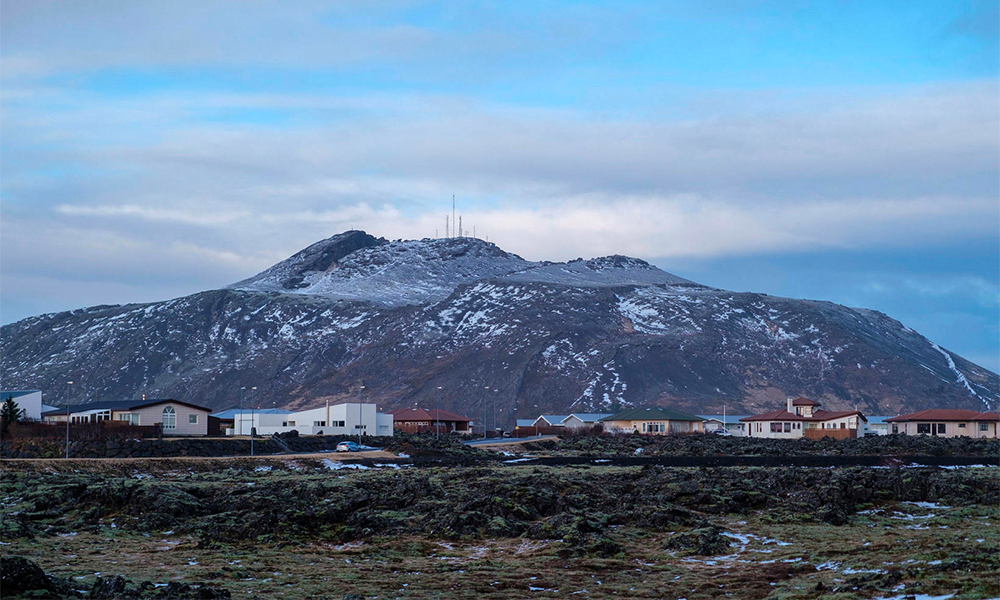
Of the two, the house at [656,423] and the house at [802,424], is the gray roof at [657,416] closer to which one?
the house at [656,423]

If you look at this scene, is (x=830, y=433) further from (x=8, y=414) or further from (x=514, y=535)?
(x=514, y=535)

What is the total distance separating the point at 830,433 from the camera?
5054 inches

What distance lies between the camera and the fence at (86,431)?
267 feet

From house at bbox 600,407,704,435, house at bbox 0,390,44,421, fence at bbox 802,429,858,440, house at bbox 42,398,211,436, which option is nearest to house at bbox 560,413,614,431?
house at bbox 600,407,704,435

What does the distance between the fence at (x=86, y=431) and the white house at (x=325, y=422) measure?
2197 centimetres

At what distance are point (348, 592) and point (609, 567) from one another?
828cm

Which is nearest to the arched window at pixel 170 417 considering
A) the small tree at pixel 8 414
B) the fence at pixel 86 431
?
the fence at pixel 86 431

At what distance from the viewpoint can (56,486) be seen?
4447 centimetres

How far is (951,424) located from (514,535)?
99128 mm

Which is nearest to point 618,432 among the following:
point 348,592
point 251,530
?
point 251,530

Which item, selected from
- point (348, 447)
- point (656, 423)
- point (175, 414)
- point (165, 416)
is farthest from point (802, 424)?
point (165, 416)

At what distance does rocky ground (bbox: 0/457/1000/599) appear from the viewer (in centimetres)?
2509

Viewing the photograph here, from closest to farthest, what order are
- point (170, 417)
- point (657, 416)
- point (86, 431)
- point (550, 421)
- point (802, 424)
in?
point (86, 431)
point (170, 417)
point (802, 424)
point (657, 416)
point (550, 421)

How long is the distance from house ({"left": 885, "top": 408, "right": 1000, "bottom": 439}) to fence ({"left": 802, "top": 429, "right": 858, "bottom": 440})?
5.18 m
